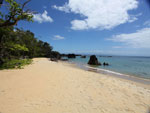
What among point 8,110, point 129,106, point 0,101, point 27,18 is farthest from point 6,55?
point 129,106

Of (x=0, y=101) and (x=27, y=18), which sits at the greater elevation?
(x=27, y=18)

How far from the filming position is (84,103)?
11.0 ft

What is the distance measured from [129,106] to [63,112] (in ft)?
9.02

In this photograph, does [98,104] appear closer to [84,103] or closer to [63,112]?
[84,103]

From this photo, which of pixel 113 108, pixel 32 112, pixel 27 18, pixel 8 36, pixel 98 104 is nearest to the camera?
pixel 32 112

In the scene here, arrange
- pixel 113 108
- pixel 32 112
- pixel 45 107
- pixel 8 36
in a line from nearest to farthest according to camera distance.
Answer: pixel 32 112, pixel 45 107, pixel 113 108, pixel 8 36

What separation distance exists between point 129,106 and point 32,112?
3.75 metres

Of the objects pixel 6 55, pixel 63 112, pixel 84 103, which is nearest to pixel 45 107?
pixel 63 112

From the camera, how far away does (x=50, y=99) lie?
3.47 metres

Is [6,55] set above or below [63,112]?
above

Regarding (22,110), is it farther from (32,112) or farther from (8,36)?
(8,36)

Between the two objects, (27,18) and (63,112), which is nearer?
(63,112)

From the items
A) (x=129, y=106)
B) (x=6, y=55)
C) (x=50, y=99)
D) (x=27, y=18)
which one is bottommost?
(x=129, y=106)

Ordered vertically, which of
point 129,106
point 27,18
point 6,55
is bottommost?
point 129,106
